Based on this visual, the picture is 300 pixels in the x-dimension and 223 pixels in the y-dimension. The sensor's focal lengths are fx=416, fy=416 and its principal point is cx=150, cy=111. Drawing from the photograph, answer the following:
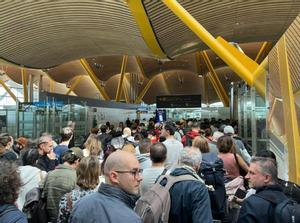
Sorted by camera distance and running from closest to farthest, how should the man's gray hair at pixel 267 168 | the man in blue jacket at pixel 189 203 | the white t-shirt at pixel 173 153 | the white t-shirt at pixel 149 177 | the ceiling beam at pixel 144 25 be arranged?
the man's gray hair at pixel 267 168 → the man in blue jacket at pixel 189 203 → the white t-shirt at pixel 149 177 → the white t-shirt at pixel 173 153 → the ceiling beam at pixel 144 25

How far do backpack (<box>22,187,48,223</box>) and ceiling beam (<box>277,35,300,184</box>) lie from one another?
9.68ft

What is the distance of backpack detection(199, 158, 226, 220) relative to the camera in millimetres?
4766

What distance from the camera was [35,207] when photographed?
4.77 meters

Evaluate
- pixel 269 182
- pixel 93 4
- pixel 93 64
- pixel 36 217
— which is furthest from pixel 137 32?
pixel 93 64

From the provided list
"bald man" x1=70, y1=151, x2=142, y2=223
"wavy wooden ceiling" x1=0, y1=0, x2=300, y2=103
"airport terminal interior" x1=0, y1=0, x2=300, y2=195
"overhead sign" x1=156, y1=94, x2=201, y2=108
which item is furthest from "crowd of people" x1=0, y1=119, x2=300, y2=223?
"overhead sign" x1=156, y1=94, x2=201, y2=108

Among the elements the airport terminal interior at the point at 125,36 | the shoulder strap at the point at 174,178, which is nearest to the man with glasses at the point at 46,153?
the shoulder strap at the point at 174,178

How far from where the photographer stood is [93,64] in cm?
4512

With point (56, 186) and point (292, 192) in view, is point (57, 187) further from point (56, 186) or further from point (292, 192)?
point (292, 192)

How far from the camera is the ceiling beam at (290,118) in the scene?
5.12 m

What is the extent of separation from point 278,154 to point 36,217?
355cm

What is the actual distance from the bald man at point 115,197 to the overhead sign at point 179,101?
131 feet

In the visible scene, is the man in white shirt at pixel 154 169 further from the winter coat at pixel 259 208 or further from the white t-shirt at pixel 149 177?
the winter coat at pixel 259 208

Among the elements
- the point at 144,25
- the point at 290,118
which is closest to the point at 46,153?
the point at 290,118

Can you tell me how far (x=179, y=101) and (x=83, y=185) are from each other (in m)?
39.4
